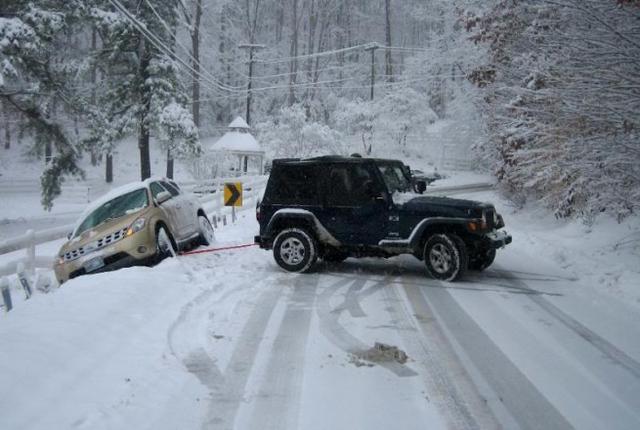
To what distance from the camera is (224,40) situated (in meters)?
56.2

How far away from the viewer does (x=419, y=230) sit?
29.1ft

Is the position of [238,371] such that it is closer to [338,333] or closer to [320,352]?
[320,352]

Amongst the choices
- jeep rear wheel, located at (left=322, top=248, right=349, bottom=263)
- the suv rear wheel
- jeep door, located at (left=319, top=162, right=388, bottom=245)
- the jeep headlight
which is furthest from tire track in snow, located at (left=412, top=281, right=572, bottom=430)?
the jeep headlight

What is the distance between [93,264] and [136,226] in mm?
968

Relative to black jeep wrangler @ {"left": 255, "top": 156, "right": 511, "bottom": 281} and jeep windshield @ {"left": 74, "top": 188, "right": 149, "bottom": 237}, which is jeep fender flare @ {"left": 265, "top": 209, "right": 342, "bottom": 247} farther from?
jeep windshield @ {"left": 74, "top": 188, "right": 149, "bottom": 237}

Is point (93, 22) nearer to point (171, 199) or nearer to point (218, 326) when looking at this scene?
point (171, 199)

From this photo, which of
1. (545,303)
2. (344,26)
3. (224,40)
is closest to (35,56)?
(545,303)

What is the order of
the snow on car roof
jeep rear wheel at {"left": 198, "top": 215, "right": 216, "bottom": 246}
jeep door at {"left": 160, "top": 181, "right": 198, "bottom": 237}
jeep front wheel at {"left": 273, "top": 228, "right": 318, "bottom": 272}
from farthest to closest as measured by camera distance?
the snow on car roof
jeep rear wheel at {"left": 198, "top": 215, "right": 216, "bottom": 246}
jeep door at {"left": 160, "top": 181, "right": 198, "bottom": 237}
jeep front wheel at {"left": 273, "top": 228, "right": 318, "bottom": 272}

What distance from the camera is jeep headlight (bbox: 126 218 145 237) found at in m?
9.57

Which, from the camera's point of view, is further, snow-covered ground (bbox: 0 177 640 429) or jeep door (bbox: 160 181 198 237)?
jeep door (bbox: 160 181 198 237)

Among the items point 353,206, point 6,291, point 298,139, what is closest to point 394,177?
point 353,206

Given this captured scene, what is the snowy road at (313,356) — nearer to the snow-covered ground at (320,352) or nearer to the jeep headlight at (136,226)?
the snow-covered ground at (320,352)

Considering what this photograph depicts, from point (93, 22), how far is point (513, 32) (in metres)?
17.8

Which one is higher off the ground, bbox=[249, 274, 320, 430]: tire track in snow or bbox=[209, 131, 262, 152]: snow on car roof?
bbox=[209, 131, 262, 152]: snow on car roof
